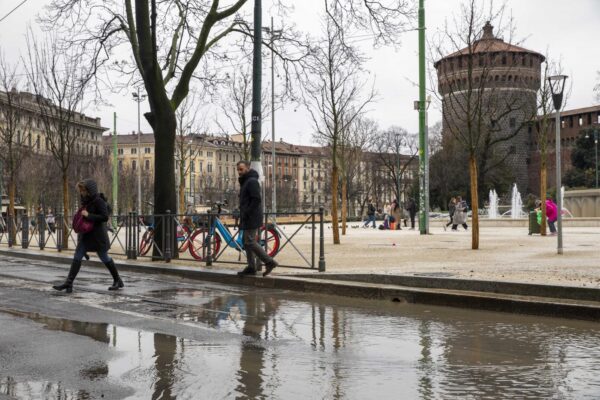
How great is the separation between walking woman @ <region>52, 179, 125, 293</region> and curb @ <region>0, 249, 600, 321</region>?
2578mm

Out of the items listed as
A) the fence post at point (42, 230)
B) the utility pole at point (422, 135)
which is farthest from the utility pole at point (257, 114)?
the utility pole at point (422, 135)

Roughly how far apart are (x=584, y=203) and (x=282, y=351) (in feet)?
141

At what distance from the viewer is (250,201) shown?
12.4 m

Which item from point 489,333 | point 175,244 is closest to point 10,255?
point 175,244

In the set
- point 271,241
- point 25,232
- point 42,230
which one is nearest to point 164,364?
point 271,241

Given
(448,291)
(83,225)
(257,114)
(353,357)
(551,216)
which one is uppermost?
(257,114)

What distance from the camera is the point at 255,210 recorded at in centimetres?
1246

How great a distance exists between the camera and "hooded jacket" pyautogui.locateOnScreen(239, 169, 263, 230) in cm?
1230

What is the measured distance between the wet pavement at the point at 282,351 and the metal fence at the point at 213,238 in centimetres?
332

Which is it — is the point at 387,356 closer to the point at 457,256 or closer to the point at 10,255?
the point at 457,256

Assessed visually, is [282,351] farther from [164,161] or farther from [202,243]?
[164,161]

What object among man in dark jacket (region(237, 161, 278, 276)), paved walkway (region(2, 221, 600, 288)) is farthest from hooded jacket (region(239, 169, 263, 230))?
paved walkway (region(2, 221, 600, 288))

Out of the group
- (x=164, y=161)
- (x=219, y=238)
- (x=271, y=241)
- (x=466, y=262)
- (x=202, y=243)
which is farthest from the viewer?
(x=164, y=161)

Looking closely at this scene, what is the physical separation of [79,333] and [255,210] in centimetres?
523
